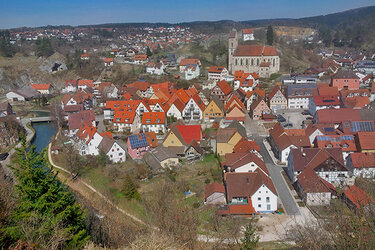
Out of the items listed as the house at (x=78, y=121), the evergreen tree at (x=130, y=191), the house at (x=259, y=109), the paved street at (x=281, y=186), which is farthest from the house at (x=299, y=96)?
the evergreen tree at (x=130, y=191)

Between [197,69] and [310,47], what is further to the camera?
[310,47]

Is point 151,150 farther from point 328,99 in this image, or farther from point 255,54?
point 255,54

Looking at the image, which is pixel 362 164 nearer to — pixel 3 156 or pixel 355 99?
pixel 355 99

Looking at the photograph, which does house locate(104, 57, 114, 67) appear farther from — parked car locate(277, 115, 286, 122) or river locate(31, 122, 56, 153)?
parked car locate(277, 115, 286, 122)

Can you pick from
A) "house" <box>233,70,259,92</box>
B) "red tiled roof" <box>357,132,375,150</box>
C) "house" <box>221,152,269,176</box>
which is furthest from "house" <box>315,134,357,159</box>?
"house" <box>233,70,259,92</box>

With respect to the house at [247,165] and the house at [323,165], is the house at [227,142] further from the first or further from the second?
the house at [323,165]

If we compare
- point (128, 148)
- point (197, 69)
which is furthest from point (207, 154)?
point (197, 69)

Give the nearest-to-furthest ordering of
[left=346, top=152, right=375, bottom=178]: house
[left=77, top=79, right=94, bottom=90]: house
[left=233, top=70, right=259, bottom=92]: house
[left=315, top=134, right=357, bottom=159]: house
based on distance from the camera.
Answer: [left=346, top=152, right=375, bottom=178]: house, [left=315, top=134, right=357, bottom=159]: house, [left=233, top=70, right=259, bottom=92]: house, [left=77, top=79, right=94, bottom=90]: house
